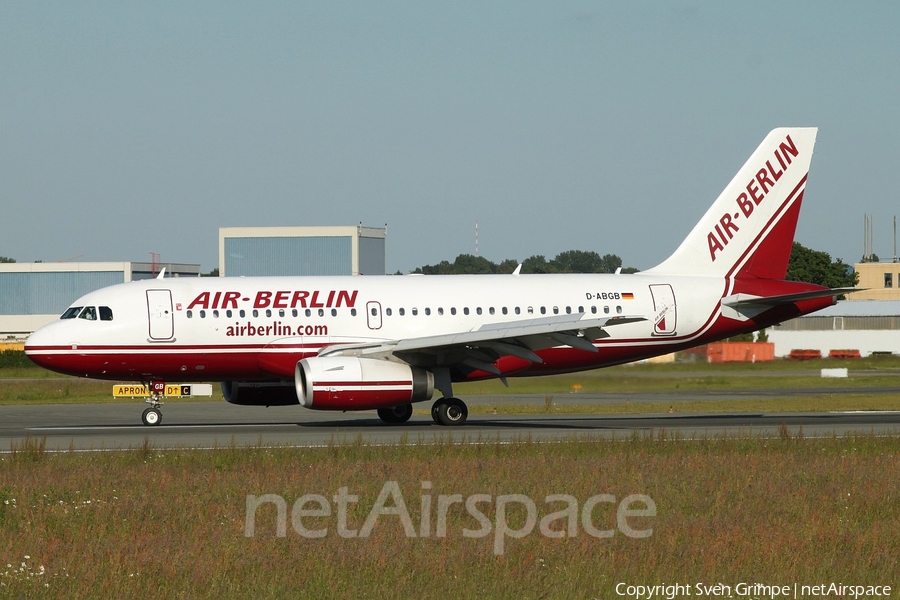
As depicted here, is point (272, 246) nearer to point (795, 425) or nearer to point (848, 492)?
point (795, 425)

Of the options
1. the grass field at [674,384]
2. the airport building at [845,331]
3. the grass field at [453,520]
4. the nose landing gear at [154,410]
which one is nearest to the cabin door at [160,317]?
the nose landing gear at [154,410]

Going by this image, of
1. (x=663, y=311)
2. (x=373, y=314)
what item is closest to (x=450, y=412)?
(x=373, y=314)

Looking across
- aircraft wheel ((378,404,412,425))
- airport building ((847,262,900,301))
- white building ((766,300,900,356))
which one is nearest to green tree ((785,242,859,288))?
airport building ((847,262,900,301))

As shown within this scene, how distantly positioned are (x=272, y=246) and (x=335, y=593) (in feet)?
348

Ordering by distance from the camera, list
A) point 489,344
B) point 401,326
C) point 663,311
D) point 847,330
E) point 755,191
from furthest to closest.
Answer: point 847,330 < point 755,191 < point 663,311 < point 401,326 < point 489,344

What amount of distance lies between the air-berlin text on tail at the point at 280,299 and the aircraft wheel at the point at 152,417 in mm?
2917

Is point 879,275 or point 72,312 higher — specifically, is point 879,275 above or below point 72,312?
above

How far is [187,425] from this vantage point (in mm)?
30953

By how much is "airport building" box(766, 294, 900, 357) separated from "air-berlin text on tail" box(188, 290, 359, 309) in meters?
55.4

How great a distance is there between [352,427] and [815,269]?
108 metres

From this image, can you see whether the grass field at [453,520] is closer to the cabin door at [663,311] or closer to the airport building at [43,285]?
the cabin door at [663,311]

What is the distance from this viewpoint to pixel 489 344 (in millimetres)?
28484

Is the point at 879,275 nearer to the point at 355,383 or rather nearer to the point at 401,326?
the point at 401,326

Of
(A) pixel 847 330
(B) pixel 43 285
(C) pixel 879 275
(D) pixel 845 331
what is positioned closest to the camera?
(D) pixel 845 331
